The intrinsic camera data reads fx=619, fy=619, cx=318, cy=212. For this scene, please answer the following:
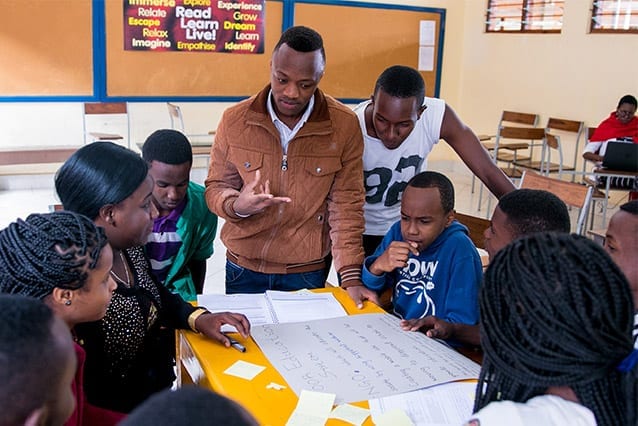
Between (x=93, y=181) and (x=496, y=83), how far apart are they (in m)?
6.88

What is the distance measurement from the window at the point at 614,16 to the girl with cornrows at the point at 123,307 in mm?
5842

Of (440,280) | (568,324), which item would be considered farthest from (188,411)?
(440,280)

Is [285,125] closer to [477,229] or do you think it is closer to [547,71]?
[477,229]

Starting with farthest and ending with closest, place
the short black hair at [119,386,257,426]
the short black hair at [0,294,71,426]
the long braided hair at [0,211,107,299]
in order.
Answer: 1. the long braided hair at [0,211,107,299]
2. the short black hair at [0,294,71,426]
3. the short black hair at [119,386,257,426]

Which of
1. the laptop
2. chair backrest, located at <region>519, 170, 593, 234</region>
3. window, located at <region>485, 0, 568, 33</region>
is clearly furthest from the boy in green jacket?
window, located at <region>485, 0, 568, 33</region>

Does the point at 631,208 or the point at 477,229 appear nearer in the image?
the point at 631,208

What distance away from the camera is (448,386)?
4.39ft

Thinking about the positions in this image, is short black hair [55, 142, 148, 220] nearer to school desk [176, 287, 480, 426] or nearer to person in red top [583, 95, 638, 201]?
school desk [176, 287, 480, 426]

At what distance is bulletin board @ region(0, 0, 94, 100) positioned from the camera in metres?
5.73

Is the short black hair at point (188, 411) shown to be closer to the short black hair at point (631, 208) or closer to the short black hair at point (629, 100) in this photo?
the short black hair at point (631, 208)

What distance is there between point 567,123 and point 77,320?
6.31 m

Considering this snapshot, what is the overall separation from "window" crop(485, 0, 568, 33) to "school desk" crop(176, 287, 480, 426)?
6.11 meters

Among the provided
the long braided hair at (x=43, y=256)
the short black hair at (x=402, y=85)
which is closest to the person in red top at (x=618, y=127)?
the short black hair at (x=402, y=85)

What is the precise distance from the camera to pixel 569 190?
3330mm
